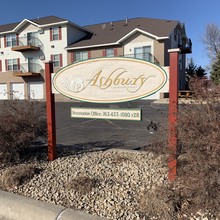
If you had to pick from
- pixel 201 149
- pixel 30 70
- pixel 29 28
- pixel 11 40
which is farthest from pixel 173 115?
pixel 11 40

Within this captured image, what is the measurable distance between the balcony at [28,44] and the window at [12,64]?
173 cm

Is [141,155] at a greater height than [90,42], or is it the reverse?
[90,42]

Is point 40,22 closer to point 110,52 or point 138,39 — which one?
point 110,52

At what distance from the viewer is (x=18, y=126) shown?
4.87m

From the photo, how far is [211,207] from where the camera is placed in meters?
2.81

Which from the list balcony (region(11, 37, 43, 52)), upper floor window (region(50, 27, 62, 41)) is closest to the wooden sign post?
upper floor window (region(50, 27, 62, 41))

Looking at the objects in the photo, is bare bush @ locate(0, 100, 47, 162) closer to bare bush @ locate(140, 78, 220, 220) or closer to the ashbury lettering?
the ashbury lettering

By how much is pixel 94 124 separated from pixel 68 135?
2321 millimetres

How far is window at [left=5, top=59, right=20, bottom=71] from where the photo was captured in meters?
32.6

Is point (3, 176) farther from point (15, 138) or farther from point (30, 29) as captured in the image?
point (30, 29)

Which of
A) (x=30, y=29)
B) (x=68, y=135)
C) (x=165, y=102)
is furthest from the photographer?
(x=30, y=29)

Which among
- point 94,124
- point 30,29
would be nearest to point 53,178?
point 94,124

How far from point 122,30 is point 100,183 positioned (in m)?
26.7

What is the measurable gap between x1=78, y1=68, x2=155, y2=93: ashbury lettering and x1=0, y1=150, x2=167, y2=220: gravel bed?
55.0 inches
